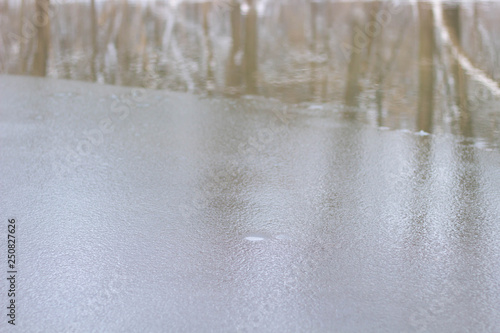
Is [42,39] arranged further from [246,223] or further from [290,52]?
[246,223]

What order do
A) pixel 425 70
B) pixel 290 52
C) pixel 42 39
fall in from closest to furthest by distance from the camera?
pixel 425 70
pixel 290 52
pixel 42 39

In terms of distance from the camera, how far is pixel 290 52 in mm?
10539

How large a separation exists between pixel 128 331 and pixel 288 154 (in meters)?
3.07

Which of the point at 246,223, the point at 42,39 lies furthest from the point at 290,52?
the point at 246,223

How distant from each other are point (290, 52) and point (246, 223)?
21.6 ft

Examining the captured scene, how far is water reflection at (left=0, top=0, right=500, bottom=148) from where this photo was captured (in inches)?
307

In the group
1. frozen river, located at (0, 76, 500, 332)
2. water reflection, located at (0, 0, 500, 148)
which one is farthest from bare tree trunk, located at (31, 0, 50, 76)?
frozen river, located at (0, 76, 500, 332)

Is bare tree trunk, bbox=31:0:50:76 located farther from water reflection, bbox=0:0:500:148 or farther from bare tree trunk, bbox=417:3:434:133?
bare tree trunk, bbox=417:3:434:133

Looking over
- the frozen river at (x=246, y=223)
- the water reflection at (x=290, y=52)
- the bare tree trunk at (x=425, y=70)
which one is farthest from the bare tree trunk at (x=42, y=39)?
the bare tree trunk at (x=425, y=70)

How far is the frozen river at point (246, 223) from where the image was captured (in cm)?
329

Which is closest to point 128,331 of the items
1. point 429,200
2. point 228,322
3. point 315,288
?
point 228,322

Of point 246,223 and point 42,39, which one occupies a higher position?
point 42,39

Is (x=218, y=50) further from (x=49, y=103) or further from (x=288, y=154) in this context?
(x=288, y=154)

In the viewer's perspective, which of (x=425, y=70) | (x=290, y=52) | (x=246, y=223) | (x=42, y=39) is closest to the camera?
(x=246, y=223)
